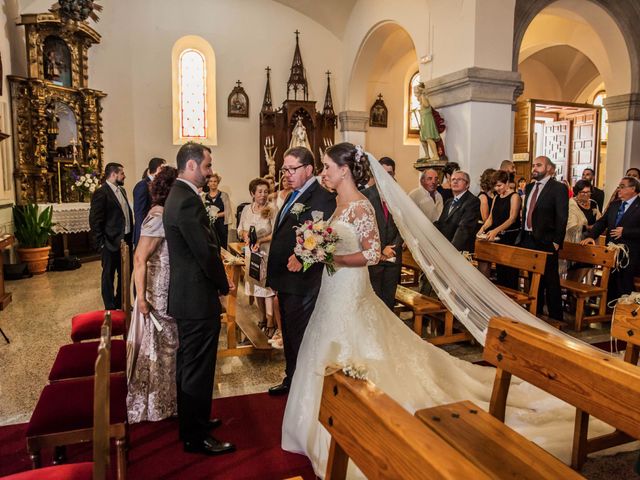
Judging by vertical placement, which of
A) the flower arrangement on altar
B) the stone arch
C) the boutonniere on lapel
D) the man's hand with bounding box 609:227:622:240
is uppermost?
the stone arch

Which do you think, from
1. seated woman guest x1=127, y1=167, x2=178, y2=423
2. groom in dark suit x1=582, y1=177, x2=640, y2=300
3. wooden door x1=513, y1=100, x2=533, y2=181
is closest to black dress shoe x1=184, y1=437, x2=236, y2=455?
seated woman guest x1=127, y1=167, x2=178, y2=423

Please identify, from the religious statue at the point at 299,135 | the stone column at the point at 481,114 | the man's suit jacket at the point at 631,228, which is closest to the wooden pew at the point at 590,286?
the man's suit jacket at the point at 631,228

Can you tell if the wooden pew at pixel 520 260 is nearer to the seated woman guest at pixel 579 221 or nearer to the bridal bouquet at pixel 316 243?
the seated woman guest at pixel 579 221

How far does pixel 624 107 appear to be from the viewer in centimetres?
905

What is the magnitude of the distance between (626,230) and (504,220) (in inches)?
50.1

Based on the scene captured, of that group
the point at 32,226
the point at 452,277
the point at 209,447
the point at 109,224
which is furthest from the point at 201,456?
the point at 32,226

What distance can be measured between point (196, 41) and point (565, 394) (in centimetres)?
1145

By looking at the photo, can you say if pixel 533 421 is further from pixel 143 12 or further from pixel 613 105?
pixel 143 12

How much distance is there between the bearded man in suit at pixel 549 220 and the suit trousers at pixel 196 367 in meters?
3.94

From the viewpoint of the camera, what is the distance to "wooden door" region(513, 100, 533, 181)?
11.7 m

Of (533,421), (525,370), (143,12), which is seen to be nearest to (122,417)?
(525,370)

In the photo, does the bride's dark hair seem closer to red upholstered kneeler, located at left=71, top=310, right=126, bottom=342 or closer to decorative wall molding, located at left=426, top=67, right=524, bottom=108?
red upholstered kneeler, located at left=71, top=310, right=126, bottom=342

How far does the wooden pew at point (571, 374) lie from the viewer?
5.85 ft

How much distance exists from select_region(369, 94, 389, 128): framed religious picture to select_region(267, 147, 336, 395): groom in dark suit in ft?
34.1
